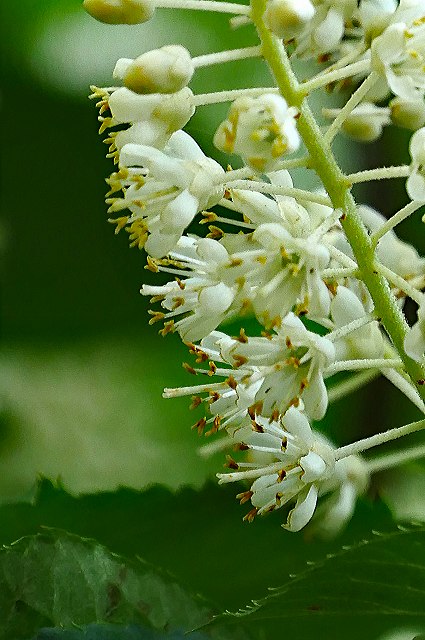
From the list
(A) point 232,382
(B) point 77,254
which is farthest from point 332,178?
(B) point 77,254

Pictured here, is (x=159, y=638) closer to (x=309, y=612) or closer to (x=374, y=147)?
(x=309, y=612)

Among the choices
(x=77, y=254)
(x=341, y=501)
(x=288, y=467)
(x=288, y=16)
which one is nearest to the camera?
(x=288, y=16)

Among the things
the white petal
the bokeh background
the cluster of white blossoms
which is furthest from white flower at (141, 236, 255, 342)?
the bokeh background

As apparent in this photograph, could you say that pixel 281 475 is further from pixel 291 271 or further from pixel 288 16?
pixel 288 16

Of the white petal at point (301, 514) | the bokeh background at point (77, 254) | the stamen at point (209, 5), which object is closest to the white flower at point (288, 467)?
the white petal at point (301, 514)

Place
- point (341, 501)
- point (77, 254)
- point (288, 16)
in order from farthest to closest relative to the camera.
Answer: point (77, 254)
point (341, 501)
point (288, 16)

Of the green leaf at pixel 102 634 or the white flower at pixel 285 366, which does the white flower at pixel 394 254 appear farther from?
the green leaf at pixel 102 634

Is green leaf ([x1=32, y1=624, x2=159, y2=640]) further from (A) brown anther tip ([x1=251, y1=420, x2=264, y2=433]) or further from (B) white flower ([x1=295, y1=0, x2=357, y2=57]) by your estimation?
(B) white flower ([x1=295, y1=0, x2=357, y2=57])
